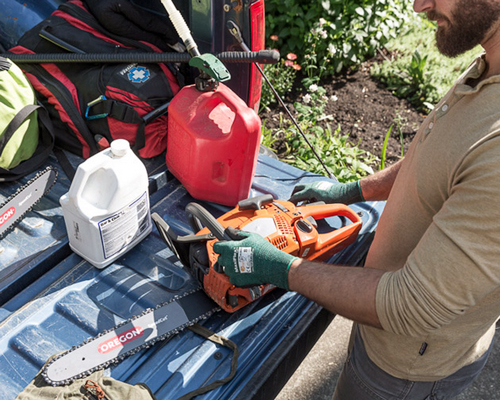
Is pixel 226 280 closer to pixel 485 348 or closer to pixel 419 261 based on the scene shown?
pixel 419 261

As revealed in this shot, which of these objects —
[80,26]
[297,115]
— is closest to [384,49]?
[297,115]

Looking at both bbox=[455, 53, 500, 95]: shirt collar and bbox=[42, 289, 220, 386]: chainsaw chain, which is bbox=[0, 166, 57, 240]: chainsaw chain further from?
bbox=[455, 53, 500, 95]: shirt collar

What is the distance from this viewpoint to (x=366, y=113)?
427 cm

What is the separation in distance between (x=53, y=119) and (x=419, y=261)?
205 centimetres

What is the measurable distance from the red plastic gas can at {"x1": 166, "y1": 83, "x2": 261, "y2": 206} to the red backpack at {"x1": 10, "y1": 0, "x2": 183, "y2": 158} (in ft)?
0.67

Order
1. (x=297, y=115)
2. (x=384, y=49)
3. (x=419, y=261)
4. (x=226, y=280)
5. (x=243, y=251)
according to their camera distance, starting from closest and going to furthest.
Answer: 1. (x=419, y=261)
2. (x=243, y=251)
3. (x=226, y=280)
4. (x=297, y=115)
5. (x=384, y=49)

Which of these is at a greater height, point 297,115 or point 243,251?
point 243,251

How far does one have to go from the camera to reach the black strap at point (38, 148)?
7.84 feet

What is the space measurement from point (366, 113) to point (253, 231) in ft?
8.63

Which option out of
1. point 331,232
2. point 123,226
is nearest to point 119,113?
point 123,226

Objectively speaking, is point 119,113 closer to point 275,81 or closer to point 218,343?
point 218,343

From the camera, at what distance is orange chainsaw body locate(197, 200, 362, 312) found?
191 centimetres

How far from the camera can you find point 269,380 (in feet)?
5.91

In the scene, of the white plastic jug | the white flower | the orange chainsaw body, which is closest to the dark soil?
the white flower
